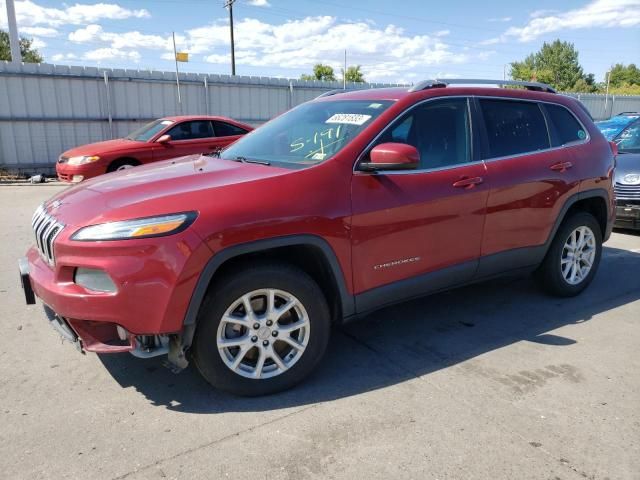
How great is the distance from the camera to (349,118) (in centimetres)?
Answer: 364

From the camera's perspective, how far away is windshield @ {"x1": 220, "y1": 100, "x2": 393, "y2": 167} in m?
3.42

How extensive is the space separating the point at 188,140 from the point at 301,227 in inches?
332

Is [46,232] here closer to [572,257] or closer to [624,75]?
[572,257]

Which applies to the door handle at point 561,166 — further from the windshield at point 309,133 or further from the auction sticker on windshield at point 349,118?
the auction sticker on windshield at point 349,118

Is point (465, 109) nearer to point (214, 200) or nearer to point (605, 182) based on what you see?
point (605, 182)

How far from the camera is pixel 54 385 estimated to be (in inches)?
127

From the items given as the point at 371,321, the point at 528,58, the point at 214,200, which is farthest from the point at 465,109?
the point at 528,58

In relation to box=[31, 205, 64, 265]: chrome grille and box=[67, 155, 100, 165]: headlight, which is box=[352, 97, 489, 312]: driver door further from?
box=[67, 155, 100, 165]: headlight

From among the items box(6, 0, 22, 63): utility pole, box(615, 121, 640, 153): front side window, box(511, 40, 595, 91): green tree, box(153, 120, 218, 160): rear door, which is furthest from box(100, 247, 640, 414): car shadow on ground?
box(511, 40, 595, 91): green tree

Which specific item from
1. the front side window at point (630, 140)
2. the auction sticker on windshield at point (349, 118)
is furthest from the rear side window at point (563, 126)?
the front side window at point (630, 140)

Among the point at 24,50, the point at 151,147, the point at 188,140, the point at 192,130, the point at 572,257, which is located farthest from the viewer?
the point at 24,50

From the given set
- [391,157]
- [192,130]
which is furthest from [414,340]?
[192,130]

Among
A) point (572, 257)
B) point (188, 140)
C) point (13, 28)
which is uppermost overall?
point (13, 28)

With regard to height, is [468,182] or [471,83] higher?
[471,83]
